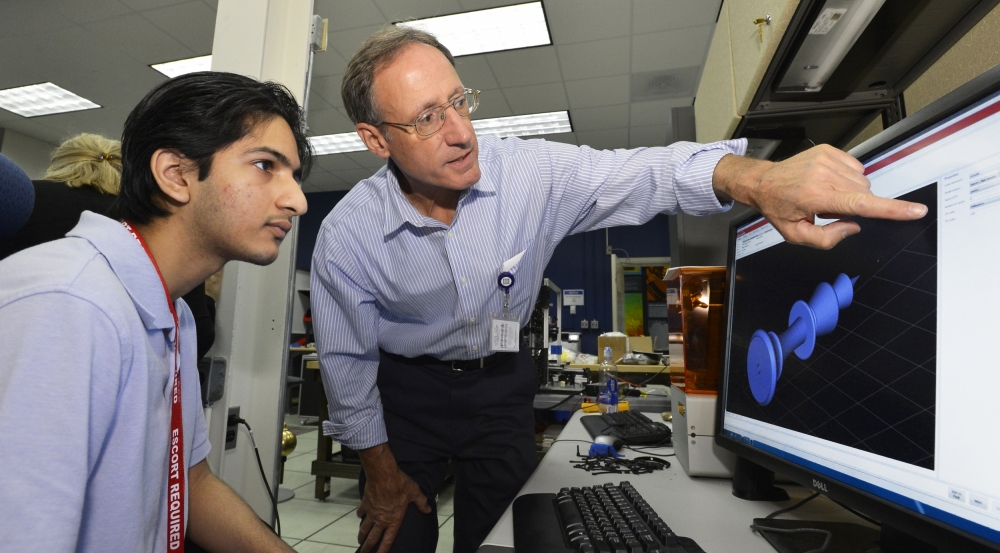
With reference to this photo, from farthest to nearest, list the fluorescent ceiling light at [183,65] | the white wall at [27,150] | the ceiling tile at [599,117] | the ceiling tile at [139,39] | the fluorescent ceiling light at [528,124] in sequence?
the white wall at [27,150]
the fluorescent ceiling light at [528,124]
the ceiling tile at [599,117]
the fluorescent ceiling light at [183,65]
the ceiling tile at [139,39]

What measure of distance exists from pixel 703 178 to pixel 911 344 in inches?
14.9

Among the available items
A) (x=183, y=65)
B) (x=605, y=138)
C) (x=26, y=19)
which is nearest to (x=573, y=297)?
(x=605, y=138)

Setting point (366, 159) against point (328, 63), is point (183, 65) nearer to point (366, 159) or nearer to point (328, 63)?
point (328, 63)

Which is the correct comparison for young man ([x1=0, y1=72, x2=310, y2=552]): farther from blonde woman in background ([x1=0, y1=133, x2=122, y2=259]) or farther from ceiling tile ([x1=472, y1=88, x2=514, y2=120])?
ceiling tile ([x1=472, y1=88, x2=514, y2=120])

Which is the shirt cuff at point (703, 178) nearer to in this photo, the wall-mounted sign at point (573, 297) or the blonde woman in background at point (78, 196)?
the blonde woman in background at point (78, 196)

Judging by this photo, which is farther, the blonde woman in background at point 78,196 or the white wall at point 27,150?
the white wall at point 27,150

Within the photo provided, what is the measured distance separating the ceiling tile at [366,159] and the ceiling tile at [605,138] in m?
2.35

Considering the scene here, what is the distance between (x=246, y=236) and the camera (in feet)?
2.80

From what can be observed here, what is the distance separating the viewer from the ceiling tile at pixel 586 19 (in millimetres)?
3369

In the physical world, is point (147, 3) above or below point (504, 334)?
above

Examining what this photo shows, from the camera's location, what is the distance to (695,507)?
0.80 m

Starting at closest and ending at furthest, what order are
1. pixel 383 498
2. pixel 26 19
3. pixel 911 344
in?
1. pixel 911 344
2. pixel 383 498
3. pixel 26 19

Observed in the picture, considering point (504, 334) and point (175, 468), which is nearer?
point (175, 468)

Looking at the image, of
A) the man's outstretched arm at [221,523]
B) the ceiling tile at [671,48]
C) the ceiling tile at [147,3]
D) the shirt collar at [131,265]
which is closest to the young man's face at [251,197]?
the shirt collar at [131,265]
